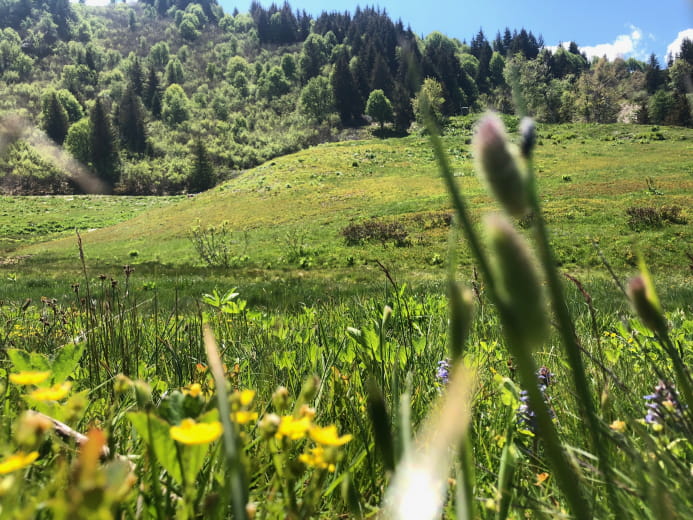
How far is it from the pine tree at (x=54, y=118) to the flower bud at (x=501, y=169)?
85.7m

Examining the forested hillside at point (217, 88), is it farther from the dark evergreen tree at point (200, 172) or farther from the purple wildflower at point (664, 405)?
the purple wildflower at point (664, 405)

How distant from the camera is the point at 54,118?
6950cm

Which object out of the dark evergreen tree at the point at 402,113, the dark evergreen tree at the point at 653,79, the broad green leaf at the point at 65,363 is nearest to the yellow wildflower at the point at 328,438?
the broad green leaf at the point at 65,363

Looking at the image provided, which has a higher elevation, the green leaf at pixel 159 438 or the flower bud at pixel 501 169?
the flower bud at pixel 501 169

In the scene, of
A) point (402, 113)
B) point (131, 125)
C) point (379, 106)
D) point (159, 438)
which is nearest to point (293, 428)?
point (159, 438)

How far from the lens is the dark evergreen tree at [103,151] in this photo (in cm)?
6313

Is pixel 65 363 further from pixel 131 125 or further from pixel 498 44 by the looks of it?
pixel 498 44

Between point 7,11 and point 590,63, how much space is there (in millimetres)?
163937

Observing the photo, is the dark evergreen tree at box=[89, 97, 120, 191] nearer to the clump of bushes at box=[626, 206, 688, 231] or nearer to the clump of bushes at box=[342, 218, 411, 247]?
the clump of bushes at box=[342, 218, 411, 247]

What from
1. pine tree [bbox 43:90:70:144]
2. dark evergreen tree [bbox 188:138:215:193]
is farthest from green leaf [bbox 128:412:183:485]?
pine tree [bbox 43:90:70:144]

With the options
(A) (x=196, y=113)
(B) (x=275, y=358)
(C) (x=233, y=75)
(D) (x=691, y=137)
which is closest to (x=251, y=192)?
(B) (x=275, y=358)

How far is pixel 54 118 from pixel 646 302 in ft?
287

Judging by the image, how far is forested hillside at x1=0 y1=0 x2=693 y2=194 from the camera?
201 feet

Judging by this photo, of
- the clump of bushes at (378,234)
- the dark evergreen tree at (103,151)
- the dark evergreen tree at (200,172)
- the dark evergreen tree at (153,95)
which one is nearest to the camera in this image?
the clump of bushes at (378,234)
